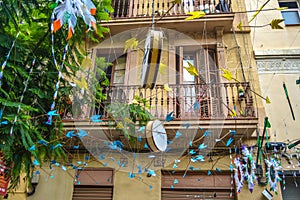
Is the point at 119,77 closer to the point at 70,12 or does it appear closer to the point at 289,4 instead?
the point at 70,12

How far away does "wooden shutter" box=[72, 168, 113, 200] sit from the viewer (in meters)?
6.12

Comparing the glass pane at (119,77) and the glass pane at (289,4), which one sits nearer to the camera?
the glass pane at (119,77)

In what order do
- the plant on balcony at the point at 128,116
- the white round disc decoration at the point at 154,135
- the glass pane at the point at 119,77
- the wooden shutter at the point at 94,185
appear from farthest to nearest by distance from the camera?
1. the glass pane at the point at 119,77
2. the wooden shutter at the point at 94,185
3. the plant on balcony at the point at 128,116
4. the white round disc decoration at the point at 154,135

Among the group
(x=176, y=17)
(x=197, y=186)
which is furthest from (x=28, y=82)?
(x=176, y=17)

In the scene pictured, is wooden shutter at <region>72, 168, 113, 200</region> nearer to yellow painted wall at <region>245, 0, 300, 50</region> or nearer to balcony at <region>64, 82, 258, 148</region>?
balcony at <region>64, 82, 258, 148</region>

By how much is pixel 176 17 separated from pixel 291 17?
3.64 metres

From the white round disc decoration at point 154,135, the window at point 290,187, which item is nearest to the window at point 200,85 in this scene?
the white round disc decoration at point 154,135

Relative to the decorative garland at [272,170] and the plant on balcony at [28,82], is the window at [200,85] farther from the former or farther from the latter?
the plant on balcony at [28,82]

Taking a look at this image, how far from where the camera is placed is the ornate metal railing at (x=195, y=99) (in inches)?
247

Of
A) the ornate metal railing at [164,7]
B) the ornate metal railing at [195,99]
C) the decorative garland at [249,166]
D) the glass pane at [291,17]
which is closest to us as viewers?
the decorative garland at [249,166]

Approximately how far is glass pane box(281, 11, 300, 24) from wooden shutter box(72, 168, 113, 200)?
6.78m

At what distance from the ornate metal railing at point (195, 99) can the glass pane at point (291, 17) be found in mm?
3013

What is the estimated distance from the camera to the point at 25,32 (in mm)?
4199

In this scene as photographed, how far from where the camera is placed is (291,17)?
8039 millimetres
